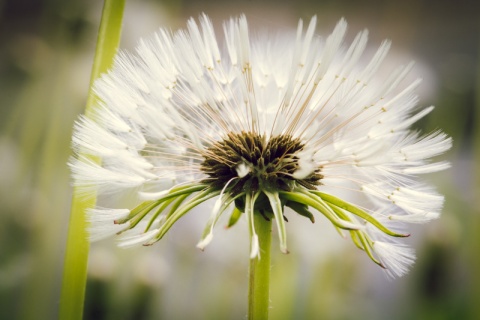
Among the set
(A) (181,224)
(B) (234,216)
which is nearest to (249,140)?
(B) (234,216)

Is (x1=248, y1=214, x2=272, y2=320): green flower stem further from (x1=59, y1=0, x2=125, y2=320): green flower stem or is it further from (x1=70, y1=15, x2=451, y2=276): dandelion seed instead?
(x1=59, y1=0, x2=125, y2=320): green flower stem

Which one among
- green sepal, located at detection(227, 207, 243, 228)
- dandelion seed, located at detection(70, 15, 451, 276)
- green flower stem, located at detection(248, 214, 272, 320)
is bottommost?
green flower stem, located at detection(248, 214, 272, 320)

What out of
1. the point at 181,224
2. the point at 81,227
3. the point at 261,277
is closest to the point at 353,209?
the point at 261,277

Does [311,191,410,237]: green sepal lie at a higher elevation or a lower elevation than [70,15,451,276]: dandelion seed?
lower

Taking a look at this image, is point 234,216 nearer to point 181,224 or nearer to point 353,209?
point 353,209

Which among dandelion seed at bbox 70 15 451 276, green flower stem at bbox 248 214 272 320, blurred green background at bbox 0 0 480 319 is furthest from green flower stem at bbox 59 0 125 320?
blurred green background at bbox 0 0 480 319

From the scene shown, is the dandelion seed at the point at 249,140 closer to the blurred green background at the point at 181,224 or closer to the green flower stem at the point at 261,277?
the green flower stem at the point at 261,277

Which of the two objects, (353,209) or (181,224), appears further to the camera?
(181,224)
